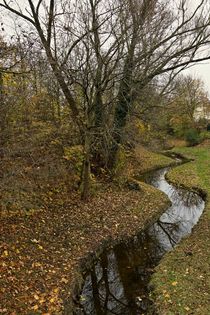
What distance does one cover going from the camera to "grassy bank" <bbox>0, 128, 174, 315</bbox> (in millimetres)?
7504

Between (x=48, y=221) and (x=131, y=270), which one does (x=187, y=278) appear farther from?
(x=48, y=221)

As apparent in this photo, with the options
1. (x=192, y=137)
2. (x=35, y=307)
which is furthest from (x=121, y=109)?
(x=192, y=137)

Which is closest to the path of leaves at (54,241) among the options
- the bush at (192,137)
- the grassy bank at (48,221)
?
the grassy bank at (48,221)

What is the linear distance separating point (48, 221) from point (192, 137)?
113 ft

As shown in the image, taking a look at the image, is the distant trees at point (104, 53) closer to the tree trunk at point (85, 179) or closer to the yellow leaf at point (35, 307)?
the tree trunk at point (85, 179)

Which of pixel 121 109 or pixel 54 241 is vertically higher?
pixel 121 109

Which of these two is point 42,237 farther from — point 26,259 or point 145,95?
point 145,95

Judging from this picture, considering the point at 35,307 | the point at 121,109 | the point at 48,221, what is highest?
the point at 121,109

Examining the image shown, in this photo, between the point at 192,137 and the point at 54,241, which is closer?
the point at 54,241

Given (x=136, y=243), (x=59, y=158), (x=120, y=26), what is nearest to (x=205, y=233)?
(x=136, y=243)

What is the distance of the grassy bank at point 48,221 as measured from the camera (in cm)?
750

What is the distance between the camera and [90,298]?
835 cm

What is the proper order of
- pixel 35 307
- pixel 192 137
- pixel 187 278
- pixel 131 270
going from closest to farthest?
pixel 35 307, pixel 187 278, pixel 131 270, pixel 192 137

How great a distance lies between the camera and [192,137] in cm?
4200
